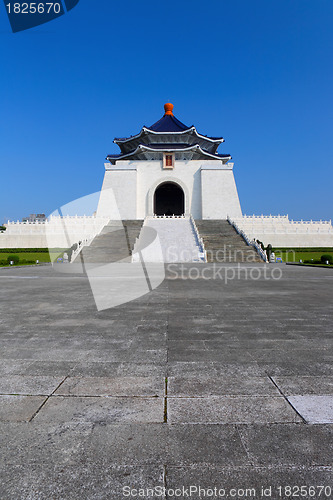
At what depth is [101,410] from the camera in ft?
7.40

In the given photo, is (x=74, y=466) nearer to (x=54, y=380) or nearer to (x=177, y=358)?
(x=54, y=380)

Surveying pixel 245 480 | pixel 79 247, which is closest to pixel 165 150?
pixel 79 247

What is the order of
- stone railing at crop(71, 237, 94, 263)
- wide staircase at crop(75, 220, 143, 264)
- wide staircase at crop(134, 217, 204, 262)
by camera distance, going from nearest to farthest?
wide staircase at crop(75, 220, 143, 264), stone railing at crop(71, 237, 94, 263), wide staircase at crop(134, 217, 204, 262)

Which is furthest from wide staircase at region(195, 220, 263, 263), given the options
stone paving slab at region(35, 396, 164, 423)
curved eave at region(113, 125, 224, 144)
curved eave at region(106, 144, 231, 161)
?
stone paving slab at region(35, 396, 164, 423)

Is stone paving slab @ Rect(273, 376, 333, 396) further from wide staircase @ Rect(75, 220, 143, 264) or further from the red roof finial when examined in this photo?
the red roof finial

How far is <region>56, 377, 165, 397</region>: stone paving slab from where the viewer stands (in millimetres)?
2534

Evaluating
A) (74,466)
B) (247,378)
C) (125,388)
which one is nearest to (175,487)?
(74,466)

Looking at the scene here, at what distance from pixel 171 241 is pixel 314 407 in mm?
24464

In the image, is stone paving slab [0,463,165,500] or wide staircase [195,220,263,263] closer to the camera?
stone paving slab [0,463,165,500]

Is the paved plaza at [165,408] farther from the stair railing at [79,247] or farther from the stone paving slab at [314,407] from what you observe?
the stair railing at [79,247]

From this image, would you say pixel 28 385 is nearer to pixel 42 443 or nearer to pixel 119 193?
pixel 42 443

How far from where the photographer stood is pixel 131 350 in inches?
142

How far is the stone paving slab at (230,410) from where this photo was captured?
212cm

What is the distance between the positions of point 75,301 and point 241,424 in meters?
5.51
